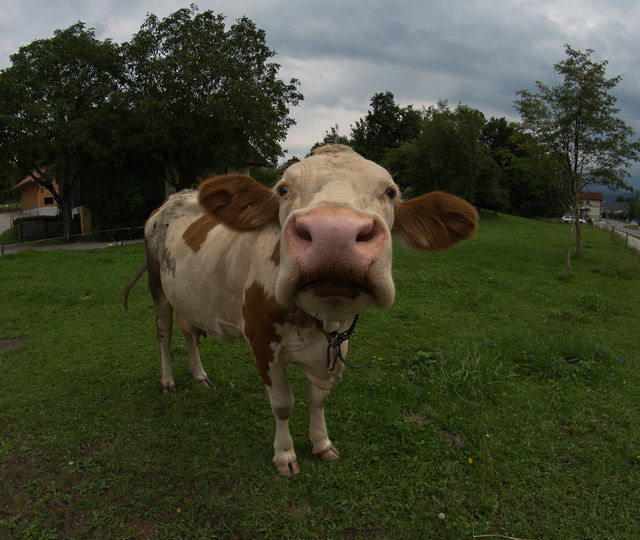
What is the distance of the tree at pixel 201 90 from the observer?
19.1 meters

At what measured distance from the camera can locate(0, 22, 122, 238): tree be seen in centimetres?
1703

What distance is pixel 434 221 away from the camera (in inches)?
91.6

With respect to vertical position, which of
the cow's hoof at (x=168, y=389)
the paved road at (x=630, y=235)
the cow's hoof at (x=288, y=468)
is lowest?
the cow's hoof at (x=288, y=468)

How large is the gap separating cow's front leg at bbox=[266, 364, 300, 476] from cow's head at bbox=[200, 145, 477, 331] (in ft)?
2.25

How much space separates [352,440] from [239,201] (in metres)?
2.17

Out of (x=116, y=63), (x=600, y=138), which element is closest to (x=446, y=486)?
(x=600, y=138)

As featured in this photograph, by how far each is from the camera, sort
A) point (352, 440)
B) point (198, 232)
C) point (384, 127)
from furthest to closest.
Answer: point (384, 127) < point (198, 232) < point (352, 440)

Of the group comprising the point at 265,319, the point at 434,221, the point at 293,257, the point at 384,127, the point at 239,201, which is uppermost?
the point at 384,127

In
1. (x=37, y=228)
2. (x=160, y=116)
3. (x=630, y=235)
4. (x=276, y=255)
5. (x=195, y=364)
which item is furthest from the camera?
(x=630, y=235)

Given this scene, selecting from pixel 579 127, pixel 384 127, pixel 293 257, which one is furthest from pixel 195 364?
pixel 384 127

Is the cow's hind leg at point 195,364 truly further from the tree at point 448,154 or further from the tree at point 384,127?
the tree at point 384,127

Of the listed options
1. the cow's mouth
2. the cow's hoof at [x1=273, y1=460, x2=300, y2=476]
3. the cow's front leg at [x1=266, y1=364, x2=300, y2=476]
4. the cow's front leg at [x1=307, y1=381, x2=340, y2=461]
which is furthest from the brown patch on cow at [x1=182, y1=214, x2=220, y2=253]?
the cow's mouth

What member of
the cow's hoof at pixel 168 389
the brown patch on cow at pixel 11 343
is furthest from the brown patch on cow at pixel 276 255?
the brown patch on cow at pixel 11 343

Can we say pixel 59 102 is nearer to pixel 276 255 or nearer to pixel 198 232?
pixel 198 232
